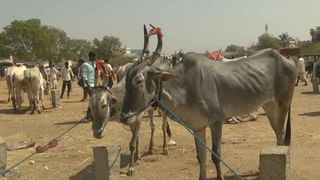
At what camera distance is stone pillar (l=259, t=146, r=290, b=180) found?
5.70 metres

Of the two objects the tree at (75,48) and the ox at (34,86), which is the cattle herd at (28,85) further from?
the tree at (75,48)

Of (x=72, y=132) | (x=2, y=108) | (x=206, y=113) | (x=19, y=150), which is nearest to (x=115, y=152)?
(x=206, y=113)

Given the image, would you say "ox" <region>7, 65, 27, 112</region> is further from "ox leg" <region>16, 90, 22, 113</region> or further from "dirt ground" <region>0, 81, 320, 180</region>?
"dirt ground" <region>0, 81, 320, 180</region>

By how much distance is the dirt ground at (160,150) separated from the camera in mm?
8047

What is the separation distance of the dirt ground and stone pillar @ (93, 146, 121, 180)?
77 centimetres

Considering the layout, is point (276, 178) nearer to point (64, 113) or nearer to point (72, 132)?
point (72, 132)

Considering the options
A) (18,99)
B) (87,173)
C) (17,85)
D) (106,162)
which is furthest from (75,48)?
(106,162)

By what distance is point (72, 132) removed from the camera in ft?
39.7

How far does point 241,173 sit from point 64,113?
979 centimetres

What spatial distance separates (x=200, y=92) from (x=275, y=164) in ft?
4.91

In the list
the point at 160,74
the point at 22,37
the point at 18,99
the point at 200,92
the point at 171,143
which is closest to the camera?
the point at 160,74

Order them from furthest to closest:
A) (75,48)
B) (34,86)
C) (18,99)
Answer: (75,48) < (18,99) < (34,86)

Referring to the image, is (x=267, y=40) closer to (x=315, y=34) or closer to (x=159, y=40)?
(x=315, y=34)

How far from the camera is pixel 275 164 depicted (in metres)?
5.73
